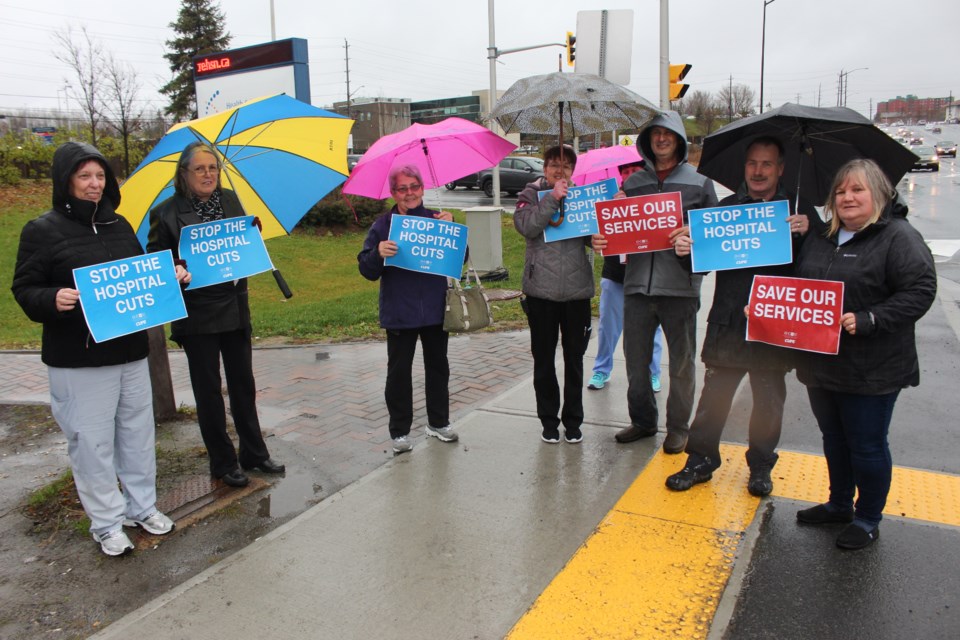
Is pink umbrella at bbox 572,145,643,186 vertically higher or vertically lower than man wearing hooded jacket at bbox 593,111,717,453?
higher

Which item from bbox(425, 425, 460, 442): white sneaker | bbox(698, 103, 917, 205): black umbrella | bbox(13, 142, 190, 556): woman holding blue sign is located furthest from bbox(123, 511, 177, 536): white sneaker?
bbox(698, 103, 917, 205): black umbrella

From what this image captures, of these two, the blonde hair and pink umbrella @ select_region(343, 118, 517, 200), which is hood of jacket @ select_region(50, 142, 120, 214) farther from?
the blonde hair

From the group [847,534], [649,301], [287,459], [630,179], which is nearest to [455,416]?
[287,459]

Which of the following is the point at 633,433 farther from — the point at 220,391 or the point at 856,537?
the point at 220,391

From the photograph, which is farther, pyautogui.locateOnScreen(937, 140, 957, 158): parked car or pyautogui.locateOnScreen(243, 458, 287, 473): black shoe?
pyautogui.locateOnScreen(937, 140, 957, 158): parked car

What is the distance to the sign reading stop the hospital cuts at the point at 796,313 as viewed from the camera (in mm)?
3176

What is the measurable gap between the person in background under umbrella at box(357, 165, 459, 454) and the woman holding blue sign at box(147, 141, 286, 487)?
0.84 meters

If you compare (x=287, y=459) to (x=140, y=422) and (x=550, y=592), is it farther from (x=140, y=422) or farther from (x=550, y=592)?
(x=550, y=592)

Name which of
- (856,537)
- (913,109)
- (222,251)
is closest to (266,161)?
(222,251)

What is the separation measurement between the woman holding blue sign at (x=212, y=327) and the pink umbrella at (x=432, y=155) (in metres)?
0.94

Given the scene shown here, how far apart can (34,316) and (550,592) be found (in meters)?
2.61

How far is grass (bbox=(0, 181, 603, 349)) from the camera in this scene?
27.9 feet

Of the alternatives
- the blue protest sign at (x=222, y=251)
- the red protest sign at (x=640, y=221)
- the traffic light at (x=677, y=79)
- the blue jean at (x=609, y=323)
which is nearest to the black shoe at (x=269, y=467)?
the blue protest sign at (x=222, y=251)

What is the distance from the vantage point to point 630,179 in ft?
14.3
